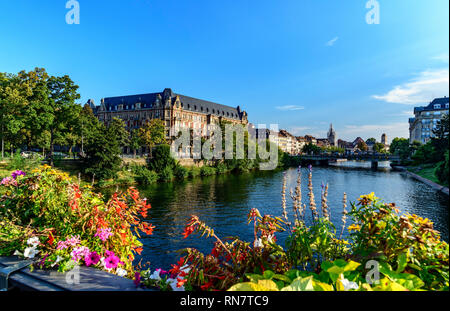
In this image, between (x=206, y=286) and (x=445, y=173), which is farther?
(x=445, y=173)

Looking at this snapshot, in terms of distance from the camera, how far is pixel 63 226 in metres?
3.95

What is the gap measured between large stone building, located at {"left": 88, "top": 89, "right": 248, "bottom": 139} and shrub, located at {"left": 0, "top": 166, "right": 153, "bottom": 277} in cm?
7712

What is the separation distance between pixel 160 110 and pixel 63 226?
8342 cm

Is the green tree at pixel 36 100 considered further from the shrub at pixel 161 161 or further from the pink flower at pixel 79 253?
the pink flower at pixel 79 253

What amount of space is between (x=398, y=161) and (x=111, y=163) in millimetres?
91155

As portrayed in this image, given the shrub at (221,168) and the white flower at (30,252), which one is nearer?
the white flower at (30,252)

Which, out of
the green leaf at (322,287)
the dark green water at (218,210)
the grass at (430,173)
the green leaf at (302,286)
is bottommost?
the dark green water at (218,210)

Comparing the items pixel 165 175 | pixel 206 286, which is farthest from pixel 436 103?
pixel 206 286

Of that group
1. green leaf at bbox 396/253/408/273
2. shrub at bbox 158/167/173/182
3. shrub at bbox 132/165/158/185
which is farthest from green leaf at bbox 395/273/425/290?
shrub at bbox 158/167/173/182

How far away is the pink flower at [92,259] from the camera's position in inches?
129

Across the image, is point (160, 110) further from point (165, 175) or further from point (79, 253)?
point (79, 253)

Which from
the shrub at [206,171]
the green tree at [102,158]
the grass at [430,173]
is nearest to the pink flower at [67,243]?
the green tree at [102,158]

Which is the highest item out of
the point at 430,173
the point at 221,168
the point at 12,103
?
the point at 12,103

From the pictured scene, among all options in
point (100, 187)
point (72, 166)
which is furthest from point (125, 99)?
point (100, 187)
